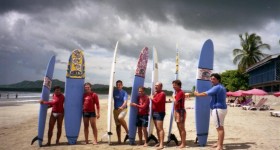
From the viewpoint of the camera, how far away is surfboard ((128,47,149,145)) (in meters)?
6.60

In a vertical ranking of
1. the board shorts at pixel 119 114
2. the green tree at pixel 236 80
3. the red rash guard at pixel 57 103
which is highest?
the green tree at pixel 236 80

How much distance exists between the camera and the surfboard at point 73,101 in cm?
671

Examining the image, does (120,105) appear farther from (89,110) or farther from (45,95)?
(45,95)

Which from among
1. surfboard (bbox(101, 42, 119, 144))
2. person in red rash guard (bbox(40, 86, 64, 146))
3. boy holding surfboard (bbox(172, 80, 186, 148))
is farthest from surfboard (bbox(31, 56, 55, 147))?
boy holding surfboard (bbox(172, 80, 186, 148))

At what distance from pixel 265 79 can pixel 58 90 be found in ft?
97.6

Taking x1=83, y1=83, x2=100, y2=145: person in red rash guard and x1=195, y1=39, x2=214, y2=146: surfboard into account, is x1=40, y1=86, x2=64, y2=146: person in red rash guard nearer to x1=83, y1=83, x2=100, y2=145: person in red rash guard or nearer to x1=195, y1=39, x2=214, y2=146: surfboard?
x1=83, y1=83, x2=100, y2=145: person in red rash guard

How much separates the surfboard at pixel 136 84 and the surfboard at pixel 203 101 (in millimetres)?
1374

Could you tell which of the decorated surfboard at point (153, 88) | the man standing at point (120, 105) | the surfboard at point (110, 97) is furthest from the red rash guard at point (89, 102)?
the decorated surfboard at point (153, 88)

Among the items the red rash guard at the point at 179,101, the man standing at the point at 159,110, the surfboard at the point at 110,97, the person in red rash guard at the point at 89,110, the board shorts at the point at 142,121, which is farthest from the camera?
the surfboard at the point at 110,97

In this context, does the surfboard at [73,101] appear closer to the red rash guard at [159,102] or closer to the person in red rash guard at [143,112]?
the person in red rash guard at [143,112]

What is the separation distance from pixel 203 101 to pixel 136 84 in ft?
5.47

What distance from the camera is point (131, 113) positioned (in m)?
6.72

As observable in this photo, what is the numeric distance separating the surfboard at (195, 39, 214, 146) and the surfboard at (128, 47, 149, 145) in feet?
4.51

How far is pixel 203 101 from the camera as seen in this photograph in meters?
6.57
